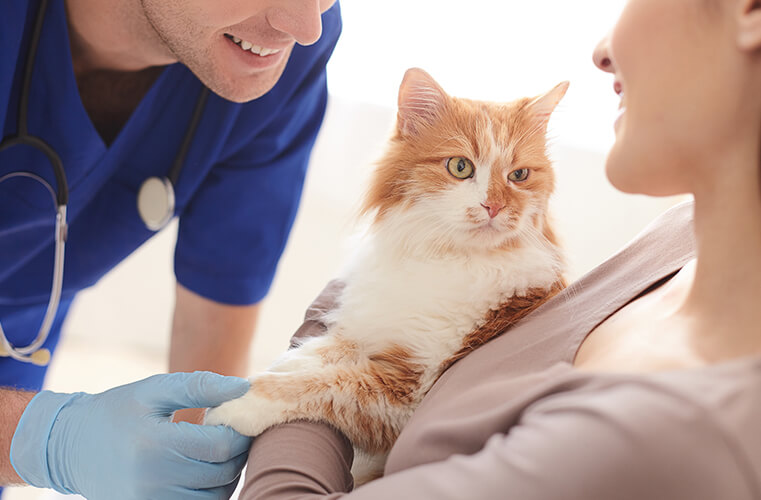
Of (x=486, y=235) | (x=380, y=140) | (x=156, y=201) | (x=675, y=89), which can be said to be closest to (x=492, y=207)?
(x=486, y=235)

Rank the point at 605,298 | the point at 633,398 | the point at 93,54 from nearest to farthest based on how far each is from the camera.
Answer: the point at 633,398
the point at 605,298
the point at 93,54

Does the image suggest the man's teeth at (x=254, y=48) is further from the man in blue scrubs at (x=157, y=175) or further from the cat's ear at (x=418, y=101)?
the cat's ear at (x=418, y=101)

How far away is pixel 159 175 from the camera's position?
1.35 metres

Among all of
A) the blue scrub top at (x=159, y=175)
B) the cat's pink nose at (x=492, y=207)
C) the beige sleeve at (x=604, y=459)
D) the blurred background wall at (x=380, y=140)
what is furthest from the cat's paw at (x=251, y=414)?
the blurred background wall at (x=380, y=140)

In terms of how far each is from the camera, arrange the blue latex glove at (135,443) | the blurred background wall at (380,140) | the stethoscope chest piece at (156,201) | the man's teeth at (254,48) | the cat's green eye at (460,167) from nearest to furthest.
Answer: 1. the blue latex glove at (135,443)
2. the cat's green eye at (460,167)
3. the man's teeth at (254,48)
4. the stethoscope chest piece at (156,201)
5. the blurred background wall at (380,140)

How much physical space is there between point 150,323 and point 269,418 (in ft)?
6.74

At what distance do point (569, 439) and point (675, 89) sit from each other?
1.13 feet

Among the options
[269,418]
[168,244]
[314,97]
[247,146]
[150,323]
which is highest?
[314,97]

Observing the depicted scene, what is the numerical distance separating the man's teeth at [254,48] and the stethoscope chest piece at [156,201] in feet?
1.06

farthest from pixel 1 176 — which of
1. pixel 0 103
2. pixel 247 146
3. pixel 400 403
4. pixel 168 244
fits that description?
pixel 168 244

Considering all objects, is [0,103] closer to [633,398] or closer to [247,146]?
[247,146]

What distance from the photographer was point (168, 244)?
262cm

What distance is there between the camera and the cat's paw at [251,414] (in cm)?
81

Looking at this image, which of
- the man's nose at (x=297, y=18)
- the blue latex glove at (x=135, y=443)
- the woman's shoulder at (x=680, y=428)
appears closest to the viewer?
the woman's shoulder at (x=680, y=428)
